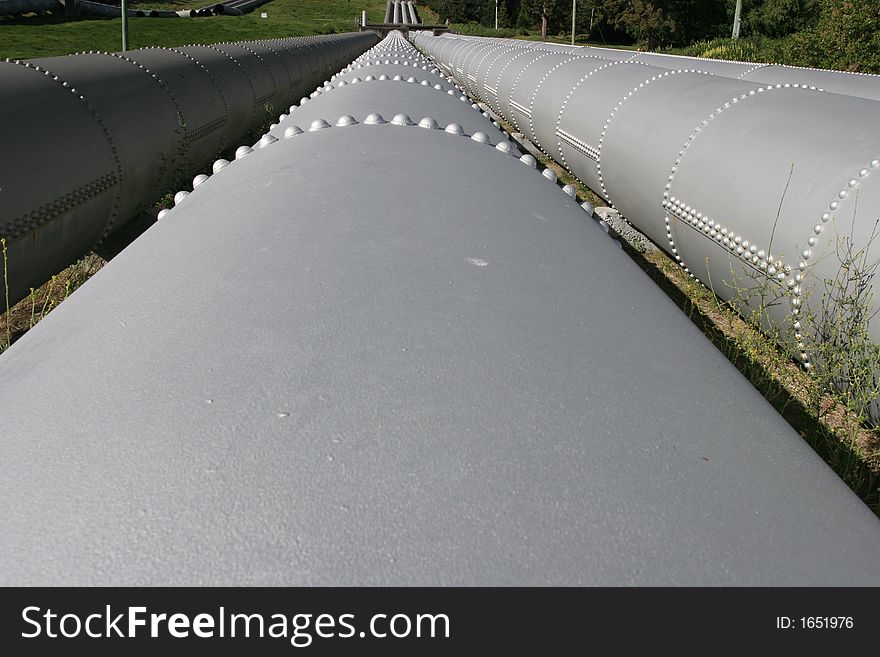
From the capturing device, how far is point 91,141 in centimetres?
450

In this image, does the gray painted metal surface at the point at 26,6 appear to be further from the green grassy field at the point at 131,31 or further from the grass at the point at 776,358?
the grass at the point at 776,358

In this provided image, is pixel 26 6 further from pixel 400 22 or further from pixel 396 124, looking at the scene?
pixel 400 22

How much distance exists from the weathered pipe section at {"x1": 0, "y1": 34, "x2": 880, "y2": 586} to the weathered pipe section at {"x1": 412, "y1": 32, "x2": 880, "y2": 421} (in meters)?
1.84

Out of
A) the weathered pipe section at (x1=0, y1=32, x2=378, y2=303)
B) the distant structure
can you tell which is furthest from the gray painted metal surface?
the weathered pipe section at (x1=0, y1=32, x2=378, y2=303)

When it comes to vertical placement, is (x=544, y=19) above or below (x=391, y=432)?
above

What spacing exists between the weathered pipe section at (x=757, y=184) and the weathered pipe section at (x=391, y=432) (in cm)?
184

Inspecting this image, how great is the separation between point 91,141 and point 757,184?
13.8 ft

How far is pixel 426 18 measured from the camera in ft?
237

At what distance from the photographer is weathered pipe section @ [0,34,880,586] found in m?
0.75

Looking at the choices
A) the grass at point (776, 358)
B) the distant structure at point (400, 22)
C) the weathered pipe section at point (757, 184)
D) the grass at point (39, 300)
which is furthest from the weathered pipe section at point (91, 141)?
the distant structure at point (400, 22)

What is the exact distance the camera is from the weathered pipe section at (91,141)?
3.76 meters

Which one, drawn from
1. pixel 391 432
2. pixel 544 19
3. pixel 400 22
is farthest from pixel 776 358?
pixel 400 22
